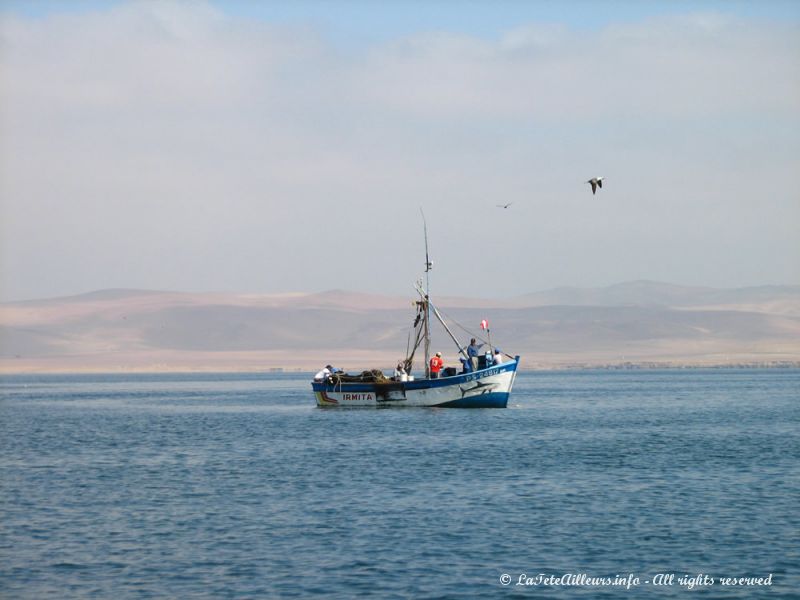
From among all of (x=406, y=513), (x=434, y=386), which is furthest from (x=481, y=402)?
(x=406, y=513)

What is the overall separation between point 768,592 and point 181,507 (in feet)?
55.5

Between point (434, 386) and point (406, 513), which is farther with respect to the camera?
point (434, 386)

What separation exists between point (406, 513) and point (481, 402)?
38298mm

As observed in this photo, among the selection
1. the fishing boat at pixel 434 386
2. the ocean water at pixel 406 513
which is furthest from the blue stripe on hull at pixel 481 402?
the ocean water at pixel 406 513

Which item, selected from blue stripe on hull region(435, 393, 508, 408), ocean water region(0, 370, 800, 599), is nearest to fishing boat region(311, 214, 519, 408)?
blue stripe on hull region(435, 393, 508, 408)

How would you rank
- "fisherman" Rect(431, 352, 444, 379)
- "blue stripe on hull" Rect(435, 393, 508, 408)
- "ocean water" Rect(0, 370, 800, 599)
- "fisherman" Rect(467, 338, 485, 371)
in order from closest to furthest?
"ocean water" Rect(0, 370, 800, 599)
"fisherman" Rect(467, 338, 485, 371)
"blue stripe on hull" Rect(435, 393, 508, 408)
"fisherman" Rect(431, 352, 444, 379)

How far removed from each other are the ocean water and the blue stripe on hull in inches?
347

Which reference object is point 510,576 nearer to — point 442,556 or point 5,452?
point 442,556

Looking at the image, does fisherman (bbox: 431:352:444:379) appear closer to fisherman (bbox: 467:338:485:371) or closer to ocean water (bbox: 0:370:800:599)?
fisherman (bbox: 467:338:485:371)

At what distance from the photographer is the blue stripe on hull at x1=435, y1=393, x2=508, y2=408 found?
69312 millimetres

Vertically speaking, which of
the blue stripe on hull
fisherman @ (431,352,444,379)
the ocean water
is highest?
fisherman @ (431,352,444,379)

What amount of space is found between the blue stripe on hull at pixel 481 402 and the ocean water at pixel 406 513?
28.9 feet

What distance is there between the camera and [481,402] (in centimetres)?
6962

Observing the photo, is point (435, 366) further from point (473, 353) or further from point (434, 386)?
point (473, 353)
